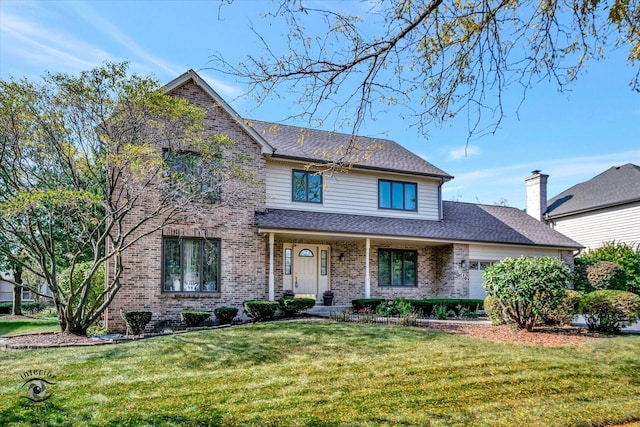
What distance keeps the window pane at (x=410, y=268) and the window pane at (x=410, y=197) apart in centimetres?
188

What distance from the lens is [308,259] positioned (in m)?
17.3

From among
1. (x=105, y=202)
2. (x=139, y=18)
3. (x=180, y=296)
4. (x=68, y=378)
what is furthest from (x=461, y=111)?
(x=180, y=296)

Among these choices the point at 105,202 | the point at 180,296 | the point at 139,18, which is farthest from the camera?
the point at 180,296

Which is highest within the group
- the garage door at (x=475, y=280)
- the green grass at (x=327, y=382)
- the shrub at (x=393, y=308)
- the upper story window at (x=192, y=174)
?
the upper story window at (x=192, y=174)

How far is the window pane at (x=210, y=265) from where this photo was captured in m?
14.8

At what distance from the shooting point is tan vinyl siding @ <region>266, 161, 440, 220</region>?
16.8 m

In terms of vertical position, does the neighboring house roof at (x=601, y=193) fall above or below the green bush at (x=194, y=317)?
above

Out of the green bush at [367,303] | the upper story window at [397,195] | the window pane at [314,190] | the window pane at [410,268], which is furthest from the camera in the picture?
the window pane at [410,268]

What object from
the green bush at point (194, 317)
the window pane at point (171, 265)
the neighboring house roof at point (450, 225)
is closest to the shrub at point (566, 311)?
the neighboring house roof at point (450, 225)

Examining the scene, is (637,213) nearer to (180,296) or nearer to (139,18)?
(180,296)

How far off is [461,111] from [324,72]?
1772 mm

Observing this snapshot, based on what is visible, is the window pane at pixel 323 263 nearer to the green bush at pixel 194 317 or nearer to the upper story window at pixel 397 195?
the upper story window at pixel 397 195

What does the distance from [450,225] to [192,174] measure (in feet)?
36.2

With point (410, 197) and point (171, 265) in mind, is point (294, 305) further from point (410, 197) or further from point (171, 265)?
point (410, 197)
